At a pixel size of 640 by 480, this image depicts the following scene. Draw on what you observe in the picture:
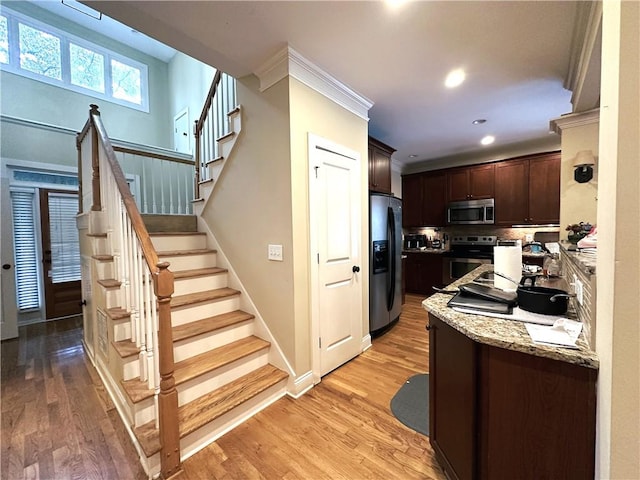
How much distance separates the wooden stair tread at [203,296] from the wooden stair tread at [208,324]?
172 millimetres

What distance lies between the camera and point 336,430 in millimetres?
1699

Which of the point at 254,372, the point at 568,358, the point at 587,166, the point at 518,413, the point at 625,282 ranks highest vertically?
the point at 587,166

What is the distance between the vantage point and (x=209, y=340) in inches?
81.9

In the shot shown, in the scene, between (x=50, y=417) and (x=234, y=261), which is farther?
(x=234, y=261)

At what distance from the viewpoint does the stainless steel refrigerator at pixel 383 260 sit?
300 centimetres

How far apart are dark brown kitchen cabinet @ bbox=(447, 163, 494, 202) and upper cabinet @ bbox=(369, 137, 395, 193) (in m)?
2.07

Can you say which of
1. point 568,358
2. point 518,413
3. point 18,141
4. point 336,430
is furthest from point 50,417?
point 18,141

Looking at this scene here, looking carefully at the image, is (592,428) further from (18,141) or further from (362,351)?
(18,141)

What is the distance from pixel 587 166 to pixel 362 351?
9.28 feet

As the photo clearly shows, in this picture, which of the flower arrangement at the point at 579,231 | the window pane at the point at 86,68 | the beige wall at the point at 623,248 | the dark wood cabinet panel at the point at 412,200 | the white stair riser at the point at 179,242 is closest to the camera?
the beige wall at the point at 623,248

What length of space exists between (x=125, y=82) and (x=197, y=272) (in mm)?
5120

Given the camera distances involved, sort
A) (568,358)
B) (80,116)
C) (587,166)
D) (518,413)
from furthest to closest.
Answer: (80,116), (587,166), (518,413), (568,358)

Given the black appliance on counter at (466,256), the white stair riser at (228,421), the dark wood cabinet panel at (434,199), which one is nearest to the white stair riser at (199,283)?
the white stair riser at (228,421)

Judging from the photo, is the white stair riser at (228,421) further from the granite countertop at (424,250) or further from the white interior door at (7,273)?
the granite countertop at (424,250)
